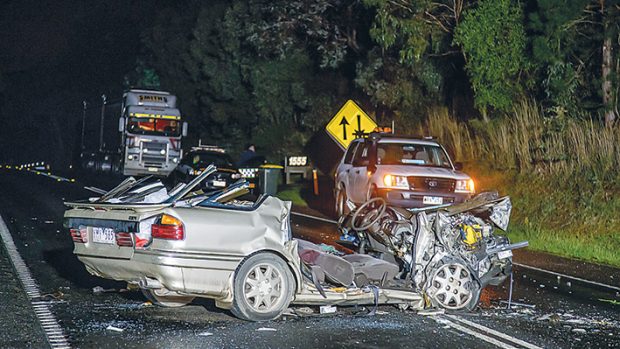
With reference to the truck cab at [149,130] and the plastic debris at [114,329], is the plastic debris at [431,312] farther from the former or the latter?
the truck cab at [149,130]

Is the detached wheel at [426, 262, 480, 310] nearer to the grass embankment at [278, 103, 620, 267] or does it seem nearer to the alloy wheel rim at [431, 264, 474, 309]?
the alloy wheel rim at [431, 264, 474, 309]

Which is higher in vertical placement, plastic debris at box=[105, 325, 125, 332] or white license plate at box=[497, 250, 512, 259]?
white license plate at box=[497, 250, 512, 259]

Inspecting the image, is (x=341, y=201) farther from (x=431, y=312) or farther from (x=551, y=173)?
(x=431, y=312)

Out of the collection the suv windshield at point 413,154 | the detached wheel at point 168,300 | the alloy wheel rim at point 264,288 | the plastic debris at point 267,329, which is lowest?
the plastic debris at point 267,329

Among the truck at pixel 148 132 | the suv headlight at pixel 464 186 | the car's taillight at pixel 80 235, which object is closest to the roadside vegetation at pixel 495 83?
the suv headlight at pixel 464 186

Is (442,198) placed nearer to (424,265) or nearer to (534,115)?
(534,115)

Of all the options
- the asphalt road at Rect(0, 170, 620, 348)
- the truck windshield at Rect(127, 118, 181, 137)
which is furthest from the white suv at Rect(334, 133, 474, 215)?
the truck windshield at Rect(127, 118, 181, 137)

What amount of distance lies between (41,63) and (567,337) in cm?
8068

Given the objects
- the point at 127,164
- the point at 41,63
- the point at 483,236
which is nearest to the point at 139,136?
the point at 127,164

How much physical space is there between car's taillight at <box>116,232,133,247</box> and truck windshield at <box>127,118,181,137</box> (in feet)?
105

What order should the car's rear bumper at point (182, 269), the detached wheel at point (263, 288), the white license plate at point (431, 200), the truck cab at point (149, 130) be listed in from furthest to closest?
1. the truck cab at point (149, 130)
2. the white license plate at point (431, 200)
3. the detached wheel at point (263, 288)
4. the car's rear bumper at point (182, 269)

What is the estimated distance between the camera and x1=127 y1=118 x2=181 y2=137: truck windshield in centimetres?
4172

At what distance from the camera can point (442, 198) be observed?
20.6 meters

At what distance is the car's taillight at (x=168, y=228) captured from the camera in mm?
9672
